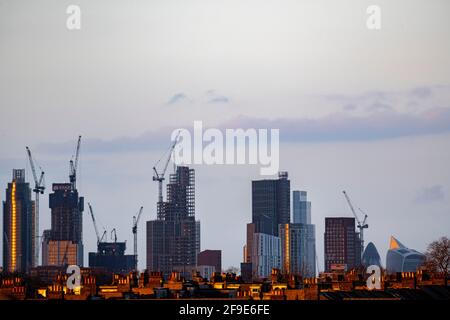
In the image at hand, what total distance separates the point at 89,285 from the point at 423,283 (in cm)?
2393

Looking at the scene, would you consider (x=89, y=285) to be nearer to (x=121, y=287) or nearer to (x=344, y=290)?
(x=121, y=287)

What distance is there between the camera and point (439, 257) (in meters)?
182

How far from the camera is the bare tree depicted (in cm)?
17854

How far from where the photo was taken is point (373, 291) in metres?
124

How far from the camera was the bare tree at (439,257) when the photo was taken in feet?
586
